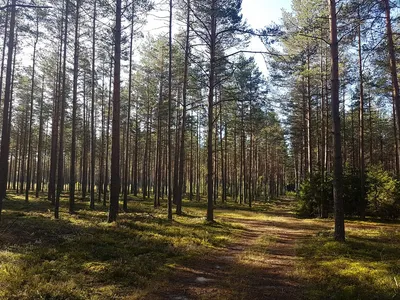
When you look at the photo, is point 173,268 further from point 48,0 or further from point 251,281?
point 48,0

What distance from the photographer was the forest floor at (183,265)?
541cm

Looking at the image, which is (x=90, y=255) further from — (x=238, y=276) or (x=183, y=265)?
(x=238, y=276)

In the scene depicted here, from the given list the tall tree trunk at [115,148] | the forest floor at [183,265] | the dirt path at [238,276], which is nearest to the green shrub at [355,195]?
the forest floor at [183,265]

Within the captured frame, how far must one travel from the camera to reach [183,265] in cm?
748

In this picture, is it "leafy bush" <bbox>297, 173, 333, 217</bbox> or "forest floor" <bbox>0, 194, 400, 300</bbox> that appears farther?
"leafy bush" <bbox>297, 173, 333, 217</bbox>

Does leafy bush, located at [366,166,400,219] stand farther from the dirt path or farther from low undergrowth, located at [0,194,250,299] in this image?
the dirt path

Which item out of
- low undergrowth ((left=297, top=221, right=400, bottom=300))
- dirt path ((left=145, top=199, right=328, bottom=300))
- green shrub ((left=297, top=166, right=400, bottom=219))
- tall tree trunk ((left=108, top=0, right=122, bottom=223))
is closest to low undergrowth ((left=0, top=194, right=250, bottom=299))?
dirt path ((left=145, top=199, right=328, bottom=300))

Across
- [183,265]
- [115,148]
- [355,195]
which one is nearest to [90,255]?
[183,265]

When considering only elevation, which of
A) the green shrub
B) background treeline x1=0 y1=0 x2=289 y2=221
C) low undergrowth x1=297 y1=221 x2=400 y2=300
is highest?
background treeline x1=0 y1=0 x2=289 y2=221

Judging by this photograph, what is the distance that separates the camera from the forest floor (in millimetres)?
5406

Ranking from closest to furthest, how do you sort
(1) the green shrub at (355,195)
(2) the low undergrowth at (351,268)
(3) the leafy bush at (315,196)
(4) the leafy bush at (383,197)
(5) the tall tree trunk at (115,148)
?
1. (2) the low undergrowth at (351,268)
2. (5) the tall tree trunk at (115,148)
3. (4) the leafy bush at (383,197)
4. (1) the green shrub at (355,195)
5. (3) the leafy bush at (315,196)

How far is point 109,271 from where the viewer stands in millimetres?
6445

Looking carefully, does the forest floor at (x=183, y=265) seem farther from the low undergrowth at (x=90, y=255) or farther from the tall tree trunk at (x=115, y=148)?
the tall tree trunk at (x=115, y=148)

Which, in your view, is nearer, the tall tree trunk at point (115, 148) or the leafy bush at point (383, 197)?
the tall tree trunk at point (115, 148)
